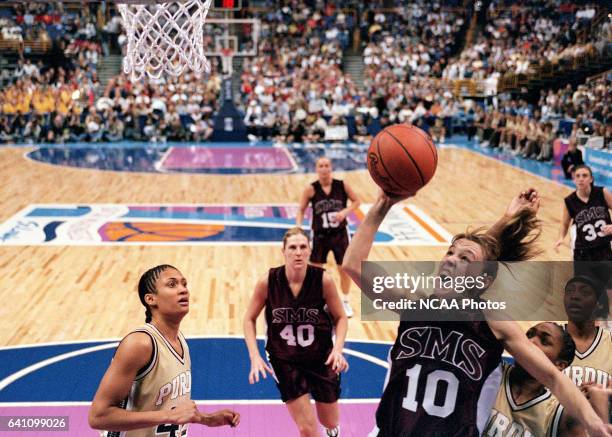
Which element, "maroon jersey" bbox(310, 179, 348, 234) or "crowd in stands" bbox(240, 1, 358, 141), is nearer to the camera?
"maroon jersey" bbox(310, 179, 348, 234)

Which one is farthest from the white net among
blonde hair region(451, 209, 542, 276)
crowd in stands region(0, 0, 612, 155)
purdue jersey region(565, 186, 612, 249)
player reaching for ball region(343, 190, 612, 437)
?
crowd in stands region(0, 0, 612, 155)

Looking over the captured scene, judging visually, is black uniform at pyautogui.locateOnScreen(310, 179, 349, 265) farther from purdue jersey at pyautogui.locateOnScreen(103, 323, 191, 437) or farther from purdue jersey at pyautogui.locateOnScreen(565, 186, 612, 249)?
purdue jersey at pyautogui.locateOnScreen(103, 323, 191, 437)

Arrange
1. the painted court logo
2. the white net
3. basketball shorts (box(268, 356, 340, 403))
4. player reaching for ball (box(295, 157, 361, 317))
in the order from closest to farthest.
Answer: basketball shorts (box(268, 356, 340, 403)) → player reaching for ball (box(295, 157, 361, 317)) → the white net → the painted court logo

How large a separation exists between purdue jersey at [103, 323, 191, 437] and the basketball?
3.68 ft

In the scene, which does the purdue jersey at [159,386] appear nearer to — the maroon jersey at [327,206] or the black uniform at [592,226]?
the maroon jersey at [327,206]

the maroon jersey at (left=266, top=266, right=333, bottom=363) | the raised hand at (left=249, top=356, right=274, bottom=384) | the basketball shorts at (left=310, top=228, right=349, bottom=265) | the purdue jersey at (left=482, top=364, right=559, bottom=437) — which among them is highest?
the purdue jersey at (left=482, top=364, right=559, bottom=437)

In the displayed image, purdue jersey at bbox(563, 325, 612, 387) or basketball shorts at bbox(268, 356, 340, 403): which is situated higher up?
purdue jersey at bbox(563, 325, 612, 387)

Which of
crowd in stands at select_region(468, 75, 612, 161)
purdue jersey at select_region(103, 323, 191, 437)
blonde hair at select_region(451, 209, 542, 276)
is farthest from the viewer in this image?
crowd in stands at select_region(468, 75, 612, 161)

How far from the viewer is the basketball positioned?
3.11 metres

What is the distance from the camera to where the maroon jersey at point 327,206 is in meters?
7.18

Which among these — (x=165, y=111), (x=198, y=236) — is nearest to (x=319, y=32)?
(x=165, y=111)

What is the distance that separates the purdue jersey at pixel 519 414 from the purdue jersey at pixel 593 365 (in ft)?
0.80

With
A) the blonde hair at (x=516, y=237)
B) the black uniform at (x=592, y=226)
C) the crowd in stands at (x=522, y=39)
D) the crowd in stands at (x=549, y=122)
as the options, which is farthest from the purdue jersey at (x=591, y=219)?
the crowd in stands at (x=522, y=39)

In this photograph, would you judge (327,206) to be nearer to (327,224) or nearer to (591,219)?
(327,224)
